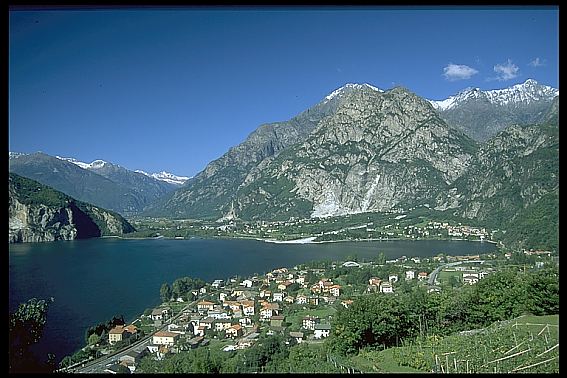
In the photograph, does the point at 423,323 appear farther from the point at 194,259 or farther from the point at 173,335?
the point at 194,259

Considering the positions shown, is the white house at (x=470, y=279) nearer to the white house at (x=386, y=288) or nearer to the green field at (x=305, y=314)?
the white house at (x=386, y=288)

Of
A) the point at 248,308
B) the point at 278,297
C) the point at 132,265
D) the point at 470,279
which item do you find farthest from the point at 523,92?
the point at 132,265

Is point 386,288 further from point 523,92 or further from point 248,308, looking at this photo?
point 523,92

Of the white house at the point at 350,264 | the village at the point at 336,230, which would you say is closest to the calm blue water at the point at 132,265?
the village at the point at 336,230

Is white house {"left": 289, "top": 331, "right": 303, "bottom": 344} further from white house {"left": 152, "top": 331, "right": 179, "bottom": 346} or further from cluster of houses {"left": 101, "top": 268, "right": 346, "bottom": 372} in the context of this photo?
white house {"left": 152, "top": 331, "right": 179, "bottom": 346}

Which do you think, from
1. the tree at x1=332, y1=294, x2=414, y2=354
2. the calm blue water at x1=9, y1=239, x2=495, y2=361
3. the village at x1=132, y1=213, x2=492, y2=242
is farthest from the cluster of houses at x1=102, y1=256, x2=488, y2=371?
the village at x1=132, y1=213, x2=492, y2=242

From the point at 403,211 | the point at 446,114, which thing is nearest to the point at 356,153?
the point at 446,114
